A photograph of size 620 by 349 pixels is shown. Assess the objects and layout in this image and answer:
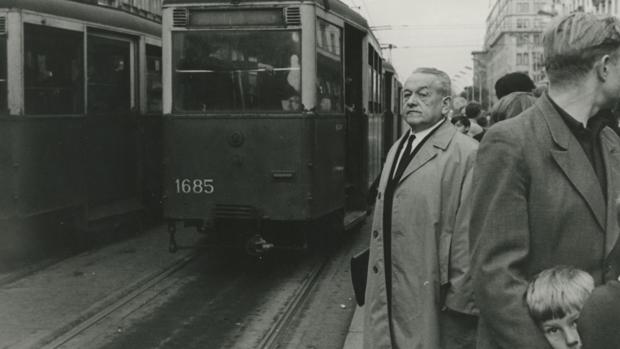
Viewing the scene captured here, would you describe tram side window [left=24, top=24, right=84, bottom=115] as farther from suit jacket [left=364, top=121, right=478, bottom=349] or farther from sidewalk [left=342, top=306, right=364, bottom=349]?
suit jacket [left=364, top=121, right=478, bottom=349]

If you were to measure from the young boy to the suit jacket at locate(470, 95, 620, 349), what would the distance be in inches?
1.2

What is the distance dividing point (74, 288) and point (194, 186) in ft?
5.57

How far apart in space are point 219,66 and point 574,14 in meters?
7.40

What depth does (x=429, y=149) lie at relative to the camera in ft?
12.3

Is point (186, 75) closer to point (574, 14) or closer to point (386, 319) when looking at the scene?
point (386, 319)

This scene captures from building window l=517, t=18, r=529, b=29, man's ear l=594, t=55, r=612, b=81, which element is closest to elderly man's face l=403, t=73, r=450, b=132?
man's ear l=594, t=55, r=612, b=81

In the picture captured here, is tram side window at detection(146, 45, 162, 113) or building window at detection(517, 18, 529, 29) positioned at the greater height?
building window at detection(517, 18, 529, 29)

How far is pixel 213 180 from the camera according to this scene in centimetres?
974

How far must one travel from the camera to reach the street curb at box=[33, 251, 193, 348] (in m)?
7.06

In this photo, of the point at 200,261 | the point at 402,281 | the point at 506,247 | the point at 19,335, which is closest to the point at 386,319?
the point at 402,281

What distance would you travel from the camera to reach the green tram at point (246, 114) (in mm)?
9625

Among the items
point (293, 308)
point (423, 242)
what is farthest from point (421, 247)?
point (293, 308)

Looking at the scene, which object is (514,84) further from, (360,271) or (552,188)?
(552,188)

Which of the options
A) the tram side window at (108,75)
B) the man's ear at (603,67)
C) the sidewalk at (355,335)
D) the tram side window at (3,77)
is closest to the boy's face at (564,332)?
the man's ear at (603,67)
